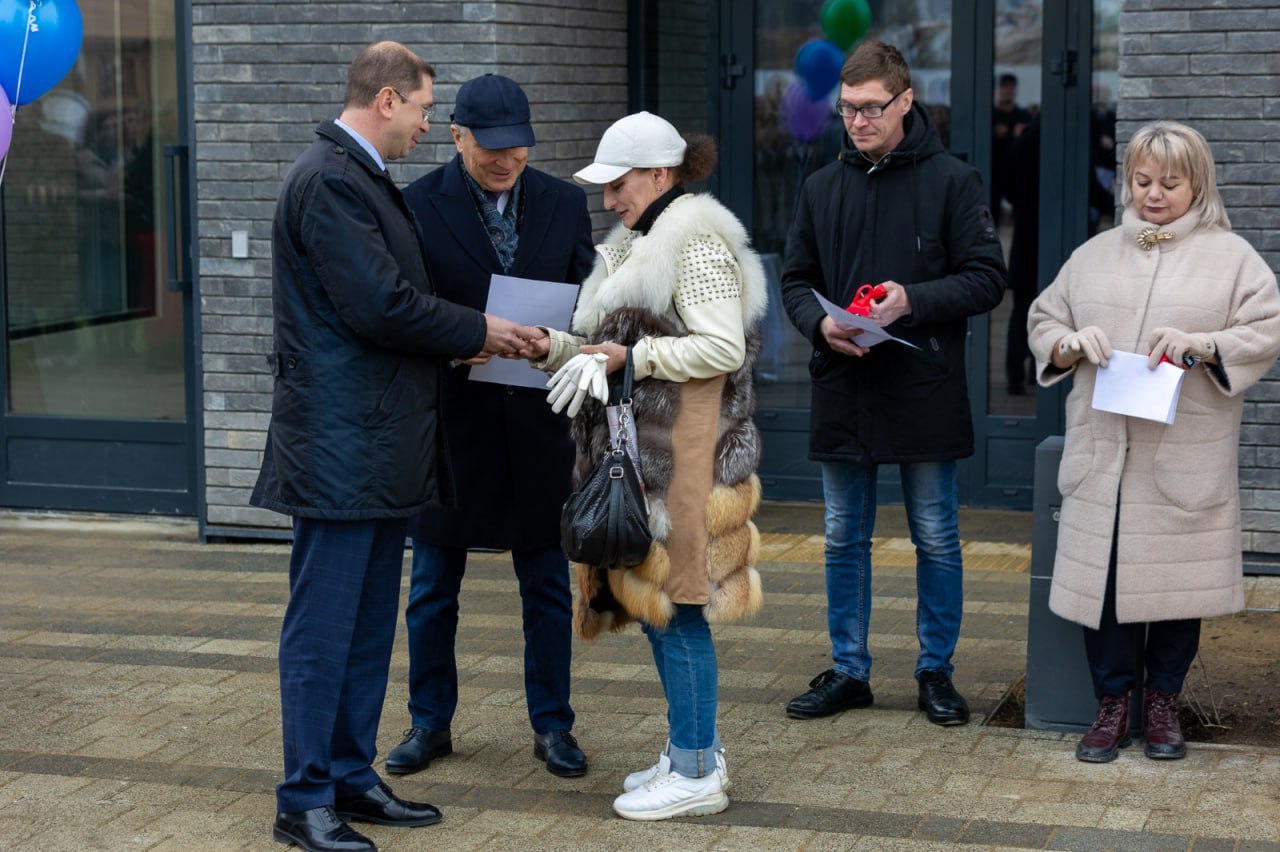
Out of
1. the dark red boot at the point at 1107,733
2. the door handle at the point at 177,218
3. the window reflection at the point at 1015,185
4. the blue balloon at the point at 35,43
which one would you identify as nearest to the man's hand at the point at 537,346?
the dark red boot at the point at 1107,733

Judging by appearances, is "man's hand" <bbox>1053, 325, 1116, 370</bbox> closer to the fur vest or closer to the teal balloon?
the fur vest

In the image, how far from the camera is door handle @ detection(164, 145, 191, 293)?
360 inches

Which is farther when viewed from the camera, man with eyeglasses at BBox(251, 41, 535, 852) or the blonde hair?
the blonde hair

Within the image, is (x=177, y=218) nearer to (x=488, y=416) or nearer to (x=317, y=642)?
(x=488, y=416)

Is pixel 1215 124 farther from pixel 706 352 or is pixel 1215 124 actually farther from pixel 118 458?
pixel 118 458

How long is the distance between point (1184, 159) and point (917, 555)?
1.53 metres

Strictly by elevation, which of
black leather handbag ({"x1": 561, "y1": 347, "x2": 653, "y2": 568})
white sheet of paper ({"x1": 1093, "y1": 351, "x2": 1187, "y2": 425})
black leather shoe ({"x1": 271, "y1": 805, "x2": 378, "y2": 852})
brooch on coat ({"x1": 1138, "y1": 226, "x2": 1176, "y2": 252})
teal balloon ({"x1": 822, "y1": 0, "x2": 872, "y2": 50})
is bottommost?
black leather shoe ({"x1": 271, "y1": 805, "x2": 378, "y2": 852})

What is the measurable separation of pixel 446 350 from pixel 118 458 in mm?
5172

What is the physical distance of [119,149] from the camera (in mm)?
9500

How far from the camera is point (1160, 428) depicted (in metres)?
5.32

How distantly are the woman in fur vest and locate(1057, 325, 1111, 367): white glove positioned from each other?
0.95 meters

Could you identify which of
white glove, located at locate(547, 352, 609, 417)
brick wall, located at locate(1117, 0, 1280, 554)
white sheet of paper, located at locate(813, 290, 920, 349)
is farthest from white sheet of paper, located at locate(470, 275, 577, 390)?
brick wall, located at locate(1117, 0, 1280, 554)

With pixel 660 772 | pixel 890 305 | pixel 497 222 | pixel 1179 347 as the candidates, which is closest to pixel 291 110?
pixel 497 222

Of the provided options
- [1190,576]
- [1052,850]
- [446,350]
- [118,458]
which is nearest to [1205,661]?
[1190,576]
